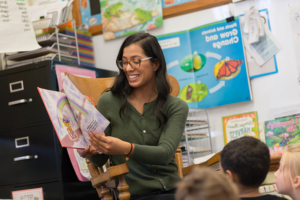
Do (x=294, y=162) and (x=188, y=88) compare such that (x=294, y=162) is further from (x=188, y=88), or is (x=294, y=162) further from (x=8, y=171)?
(x=8, y=171)

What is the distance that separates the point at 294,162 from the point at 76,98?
2.58 ft

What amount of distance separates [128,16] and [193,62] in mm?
634

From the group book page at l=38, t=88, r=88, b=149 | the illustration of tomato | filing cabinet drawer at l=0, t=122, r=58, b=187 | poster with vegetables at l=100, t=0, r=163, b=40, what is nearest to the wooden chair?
book page at l=38, t=88, r=88, b=149

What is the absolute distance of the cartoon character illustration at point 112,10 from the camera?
2.55 metres

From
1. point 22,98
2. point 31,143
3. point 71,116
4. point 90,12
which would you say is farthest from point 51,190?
point 90,12

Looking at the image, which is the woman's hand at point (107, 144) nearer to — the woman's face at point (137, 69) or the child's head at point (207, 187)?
the woman's face at point (137, 69)

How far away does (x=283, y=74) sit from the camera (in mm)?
2016

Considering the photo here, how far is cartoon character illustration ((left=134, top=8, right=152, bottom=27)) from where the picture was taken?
2432mm

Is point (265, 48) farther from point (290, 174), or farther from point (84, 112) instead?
point (84, 112)

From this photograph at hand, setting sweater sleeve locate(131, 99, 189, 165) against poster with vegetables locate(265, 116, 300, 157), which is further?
poster with vegetables locate(265, 116, 300, 157)

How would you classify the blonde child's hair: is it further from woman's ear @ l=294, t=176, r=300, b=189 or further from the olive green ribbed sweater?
the olive green ribbed sweater

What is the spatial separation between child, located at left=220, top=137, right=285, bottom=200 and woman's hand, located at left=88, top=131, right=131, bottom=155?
34cm

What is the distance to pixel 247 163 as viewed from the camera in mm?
964

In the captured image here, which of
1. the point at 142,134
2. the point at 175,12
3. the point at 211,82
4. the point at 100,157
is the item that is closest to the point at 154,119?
the point at 142,134
